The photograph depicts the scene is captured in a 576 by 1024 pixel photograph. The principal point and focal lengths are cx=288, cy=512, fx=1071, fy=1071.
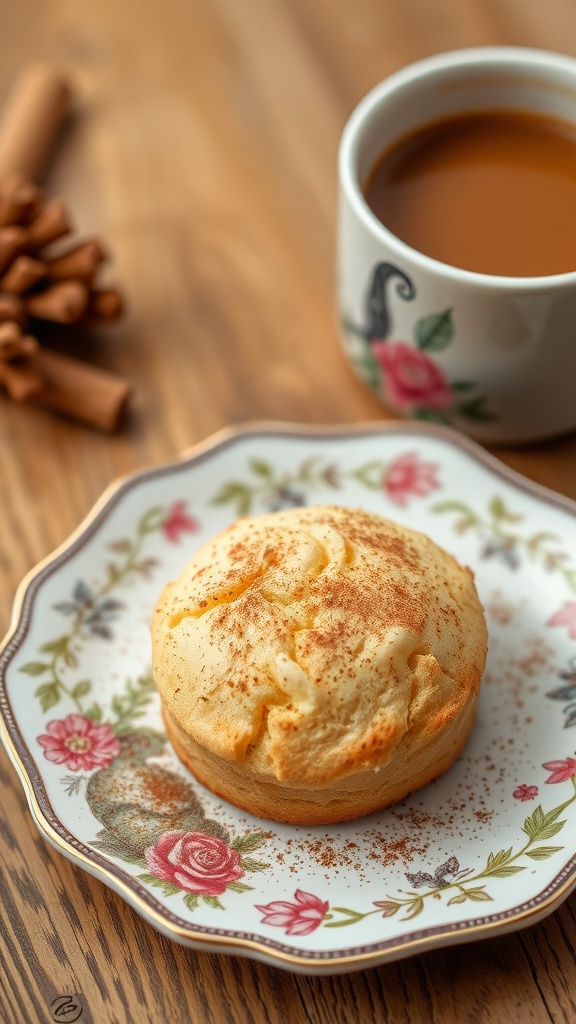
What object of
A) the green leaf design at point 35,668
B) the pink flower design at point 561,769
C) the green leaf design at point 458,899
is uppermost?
the green leaf design at point 35,668

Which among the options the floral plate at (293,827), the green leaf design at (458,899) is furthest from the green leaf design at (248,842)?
the green leaf design at (458,899)

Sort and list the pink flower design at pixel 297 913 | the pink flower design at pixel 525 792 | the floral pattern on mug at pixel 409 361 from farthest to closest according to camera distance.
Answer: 1. the floral pattern on mug at pixel 409 361
2. the pink flower design at pixel 525 792
3. the pink flower design at pixel 297 913

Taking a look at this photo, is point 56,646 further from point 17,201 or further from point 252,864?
point 17,201

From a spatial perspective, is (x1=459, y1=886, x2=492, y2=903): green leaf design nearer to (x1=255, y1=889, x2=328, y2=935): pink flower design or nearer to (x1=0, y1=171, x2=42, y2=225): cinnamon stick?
(x1=255, y1=889, x2=328, y2=935): pink flower design

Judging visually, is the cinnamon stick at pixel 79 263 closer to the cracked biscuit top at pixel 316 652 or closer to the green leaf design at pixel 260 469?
the green leaf design at pixel 260 469

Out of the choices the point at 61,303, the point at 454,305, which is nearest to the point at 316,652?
the point at 454,305

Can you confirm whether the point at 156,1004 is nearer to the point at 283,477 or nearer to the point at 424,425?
the point at 283,477
